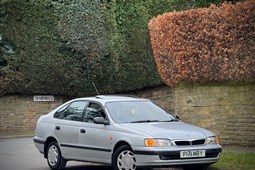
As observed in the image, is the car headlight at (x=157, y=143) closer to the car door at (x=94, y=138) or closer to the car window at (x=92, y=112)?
the car door at (x=94, y=138)

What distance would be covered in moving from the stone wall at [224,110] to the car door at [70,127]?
4504 millimetres

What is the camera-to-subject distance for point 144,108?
514 inches

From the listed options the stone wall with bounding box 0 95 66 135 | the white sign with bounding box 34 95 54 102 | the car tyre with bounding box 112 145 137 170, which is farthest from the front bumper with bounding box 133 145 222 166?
the white sign with bounding box 34 95 54 102

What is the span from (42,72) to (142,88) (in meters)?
6.19

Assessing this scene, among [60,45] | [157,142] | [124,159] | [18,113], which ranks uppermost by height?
[60,45]

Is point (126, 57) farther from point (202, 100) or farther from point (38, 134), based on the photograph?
point (38, 134)

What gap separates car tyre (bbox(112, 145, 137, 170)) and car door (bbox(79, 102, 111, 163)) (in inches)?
13.1

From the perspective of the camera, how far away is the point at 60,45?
2780 centimetres

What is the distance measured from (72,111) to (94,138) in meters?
1.37

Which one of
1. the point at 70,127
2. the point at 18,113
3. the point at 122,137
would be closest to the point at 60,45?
the point at 18,113

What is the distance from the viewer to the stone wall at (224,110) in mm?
15727

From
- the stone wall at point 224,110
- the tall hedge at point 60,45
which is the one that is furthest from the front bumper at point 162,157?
the tall hedge at point 60,45

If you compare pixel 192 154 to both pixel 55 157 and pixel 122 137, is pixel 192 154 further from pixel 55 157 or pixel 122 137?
pixel 55 157

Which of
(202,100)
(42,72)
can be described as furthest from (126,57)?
(202,100)
